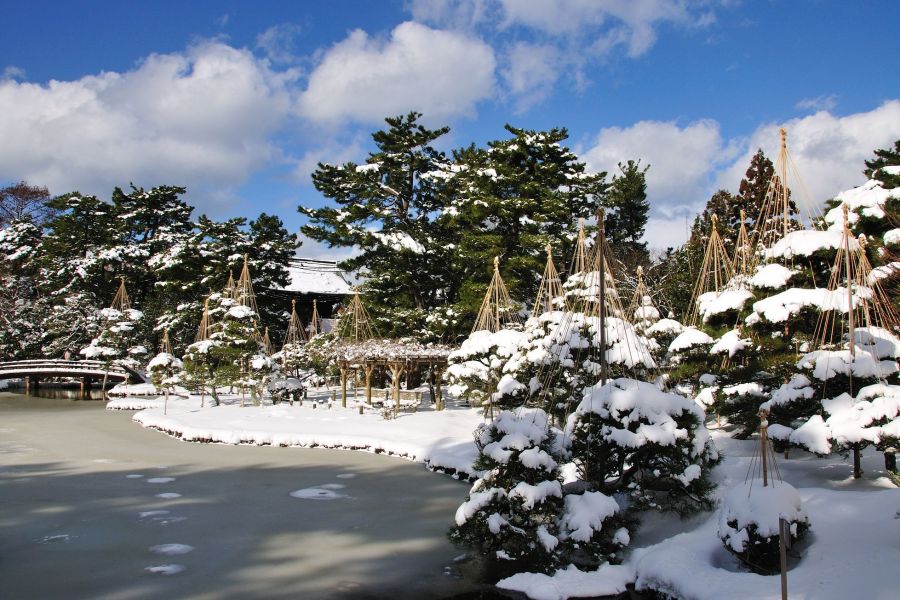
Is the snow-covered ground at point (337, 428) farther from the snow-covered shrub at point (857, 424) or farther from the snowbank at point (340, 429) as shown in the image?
the snow-covered shrub at point (857, 424)

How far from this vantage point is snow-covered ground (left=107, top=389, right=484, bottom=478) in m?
11.5

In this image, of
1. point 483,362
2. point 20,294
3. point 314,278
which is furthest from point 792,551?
point 20,294

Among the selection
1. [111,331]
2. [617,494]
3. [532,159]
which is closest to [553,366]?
[617,494]

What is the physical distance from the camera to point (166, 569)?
571 centimetres

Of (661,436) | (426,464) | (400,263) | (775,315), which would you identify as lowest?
(426,464)

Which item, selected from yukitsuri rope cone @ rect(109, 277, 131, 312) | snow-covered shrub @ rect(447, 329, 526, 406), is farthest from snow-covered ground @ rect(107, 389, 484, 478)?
yukitsuri rope cone @ rect(109, 277, 131, 312)

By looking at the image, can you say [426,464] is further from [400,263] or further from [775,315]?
[400,263]

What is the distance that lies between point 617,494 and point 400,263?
13769 millimetres

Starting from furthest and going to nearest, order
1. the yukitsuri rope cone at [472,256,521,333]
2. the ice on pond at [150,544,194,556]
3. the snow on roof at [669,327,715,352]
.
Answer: the yukitsuri rope cone at [472,256,521,333], the snow on roof at [669,327,715,352], the ice on pond at [150,544,194,556]

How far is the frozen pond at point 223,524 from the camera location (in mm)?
5465

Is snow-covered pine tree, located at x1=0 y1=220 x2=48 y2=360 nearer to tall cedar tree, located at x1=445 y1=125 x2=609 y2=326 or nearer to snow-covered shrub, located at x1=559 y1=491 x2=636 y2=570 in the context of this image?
tall cedar tree, located at x1=445 y1=125 x2=609 y2=326

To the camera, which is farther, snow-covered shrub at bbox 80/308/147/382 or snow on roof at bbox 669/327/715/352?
snow-covered shrub at bbox 80/308/147/382

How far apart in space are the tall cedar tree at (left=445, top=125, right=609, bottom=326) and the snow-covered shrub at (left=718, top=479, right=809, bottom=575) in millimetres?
12088

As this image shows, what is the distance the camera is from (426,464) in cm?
Answer: 1091
